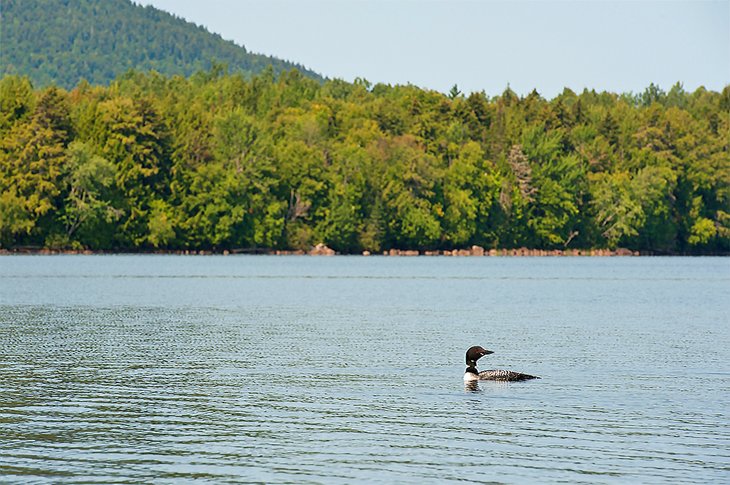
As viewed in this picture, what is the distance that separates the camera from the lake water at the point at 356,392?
2400cm

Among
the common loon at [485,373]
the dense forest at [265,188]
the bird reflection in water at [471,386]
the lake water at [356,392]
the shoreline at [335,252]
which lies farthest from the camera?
the shoreline at [335,252]

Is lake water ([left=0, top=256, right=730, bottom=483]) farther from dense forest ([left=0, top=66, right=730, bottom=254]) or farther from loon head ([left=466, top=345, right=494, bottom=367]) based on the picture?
dense forest ([left=0, top=66, right=730, bottom=254])

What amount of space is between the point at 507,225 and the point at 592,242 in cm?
1538

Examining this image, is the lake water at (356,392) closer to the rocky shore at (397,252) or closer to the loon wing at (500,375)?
the loon wing at (500,375)

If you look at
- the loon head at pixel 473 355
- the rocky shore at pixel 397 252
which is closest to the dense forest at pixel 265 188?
the rocky shore at pixel 397 252

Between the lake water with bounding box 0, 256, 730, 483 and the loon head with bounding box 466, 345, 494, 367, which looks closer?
the lake water with bounding box 0, 256, 730, 483

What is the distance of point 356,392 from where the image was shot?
3359 centimetres

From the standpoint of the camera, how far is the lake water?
24000mm

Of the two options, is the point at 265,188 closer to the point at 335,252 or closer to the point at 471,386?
the point at 335,252

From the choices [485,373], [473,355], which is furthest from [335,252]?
[473,355]

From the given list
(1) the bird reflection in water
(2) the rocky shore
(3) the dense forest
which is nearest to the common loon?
(1) the bird reflection in water

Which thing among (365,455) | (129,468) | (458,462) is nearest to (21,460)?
(129,468)

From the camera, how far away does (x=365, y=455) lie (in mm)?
24828

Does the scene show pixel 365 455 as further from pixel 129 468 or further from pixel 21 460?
pixel 21 460
